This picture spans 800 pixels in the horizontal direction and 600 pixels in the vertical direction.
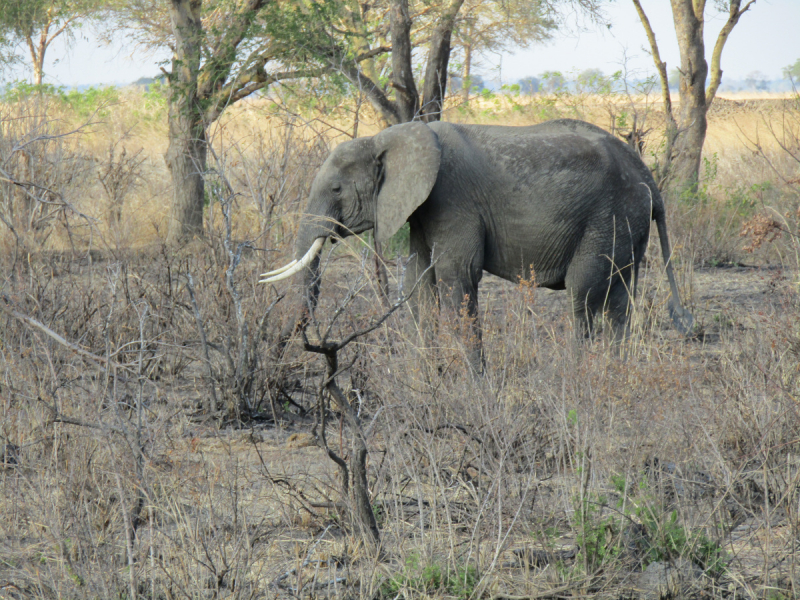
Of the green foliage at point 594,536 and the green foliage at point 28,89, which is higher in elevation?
the green foliage at point 28,89

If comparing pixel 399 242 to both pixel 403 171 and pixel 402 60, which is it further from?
pixel 403 171

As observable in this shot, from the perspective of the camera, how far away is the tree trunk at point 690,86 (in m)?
10.7

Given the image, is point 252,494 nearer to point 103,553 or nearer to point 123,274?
point 103,553

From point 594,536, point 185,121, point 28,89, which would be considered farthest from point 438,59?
point 28,89

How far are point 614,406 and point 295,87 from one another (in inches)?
319

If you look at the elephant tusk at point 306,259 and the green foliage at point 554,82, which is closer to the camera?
the elephant tusk at point 306,259

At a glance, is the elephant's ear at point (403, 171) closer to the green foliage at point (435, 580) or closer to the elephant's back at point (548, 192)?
the elephant's back at point (548, 192)

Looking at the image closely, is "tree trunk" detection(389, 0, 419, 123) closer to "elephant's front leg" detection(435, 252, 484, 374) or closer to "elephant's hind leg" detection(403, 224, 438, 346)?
"elephant's hind leg" detection(403, 224, 438, 346)

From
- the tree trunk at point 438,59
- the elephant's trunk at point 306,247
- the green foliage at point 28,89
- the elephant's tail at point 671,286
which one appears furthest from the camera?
the green foliage at point 28,89

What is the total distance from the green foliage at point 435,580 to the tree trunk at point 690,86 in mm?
8735

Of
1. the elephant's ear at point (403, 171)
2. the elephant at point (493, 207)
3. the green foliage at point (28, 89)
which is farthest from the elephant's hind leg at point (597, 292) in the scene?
the green foliage at point (28, 89)

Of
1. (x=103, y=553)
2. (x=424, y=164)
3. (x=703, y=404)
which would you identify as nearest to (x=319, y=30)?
(x=424, y=164)

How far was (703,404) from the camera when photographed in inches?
144

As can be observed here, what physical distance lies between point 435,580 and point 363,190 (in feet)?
10.0
